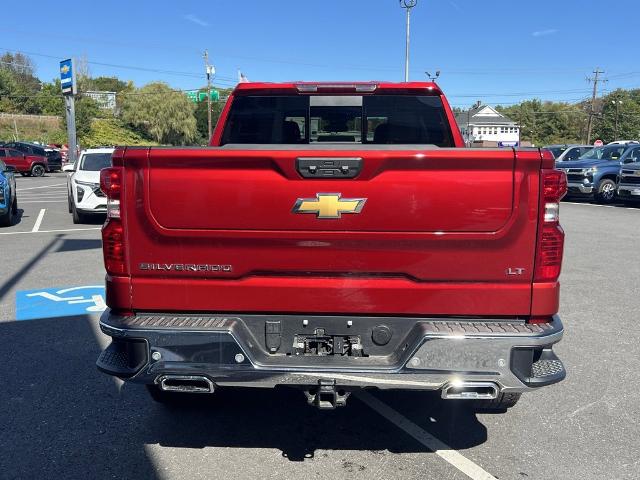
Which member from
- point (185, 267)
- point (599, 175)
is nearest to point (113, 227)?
point (185, 267)

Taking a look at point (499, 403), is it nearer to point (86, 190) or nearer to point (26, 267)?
point (26, 267)

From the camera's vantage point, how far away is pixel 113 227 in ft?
9.49

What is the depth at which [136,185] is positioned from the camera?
9.34 ft

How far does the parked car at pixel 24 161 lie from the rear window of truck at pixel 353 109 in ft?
102

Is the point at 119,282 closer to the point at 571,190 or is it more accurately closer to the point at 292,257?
the point at 292,257

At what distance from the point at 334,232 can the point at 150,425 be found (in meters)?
1.97

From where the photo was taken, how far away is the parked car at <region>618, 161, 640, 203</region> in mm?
17719

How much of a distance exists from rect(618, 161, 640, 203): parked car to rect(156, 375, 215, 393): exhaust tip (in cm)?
1820

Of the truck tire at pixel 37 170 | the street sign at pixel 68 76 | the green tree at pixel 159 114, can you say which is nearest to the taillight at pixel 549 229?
the street sign at pixel 68 76

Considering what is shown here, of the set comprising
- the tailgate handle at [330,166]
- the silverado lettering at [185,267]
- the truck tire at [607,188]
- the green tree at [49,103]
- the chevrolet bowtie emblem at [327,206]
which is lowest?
the truck tire at [607,188]

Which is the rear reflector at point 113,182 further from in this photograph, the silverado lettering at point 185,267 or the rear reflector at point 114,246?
the silverado lettering at point 185,267

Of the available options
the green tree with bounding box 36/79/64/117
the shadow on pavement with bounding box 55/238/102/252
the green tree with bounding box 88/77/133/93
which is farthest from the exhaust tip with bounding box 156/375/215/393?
the green tree with bounding box 88/77/133/93

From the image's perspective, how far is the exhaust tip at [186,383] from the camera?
9.44 feet

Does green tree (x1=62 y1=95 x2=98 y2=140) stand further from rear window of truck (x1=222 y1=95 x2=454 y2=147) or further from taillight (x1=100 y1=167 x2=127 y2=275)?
taillight (x1=100 y1=167 x2=127 y2=275)
